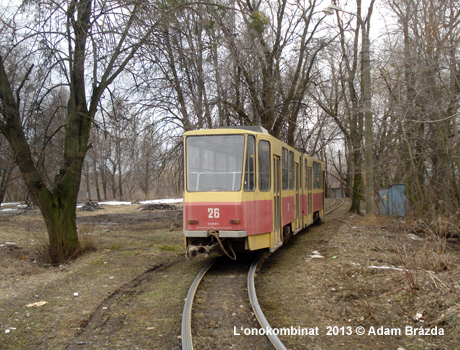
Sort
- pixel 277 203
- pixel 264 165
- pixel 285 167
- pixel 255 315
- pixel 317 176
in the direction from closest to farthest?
pixel 255 315 → pixel 264 165 → pixel 277 203 → pixel 285 167 → pixel 317 176

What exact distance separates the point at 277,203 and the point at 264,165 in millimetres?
1359

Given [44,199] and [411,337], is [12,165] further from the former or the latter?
[411,337]

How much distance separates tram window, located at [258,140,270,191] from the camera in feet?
30.7

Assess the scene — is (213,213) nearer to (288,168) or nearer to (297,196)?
(288,168)

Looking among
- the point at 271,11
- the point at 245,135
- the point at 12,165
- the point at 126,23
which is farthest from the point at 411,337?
the point at 271,11

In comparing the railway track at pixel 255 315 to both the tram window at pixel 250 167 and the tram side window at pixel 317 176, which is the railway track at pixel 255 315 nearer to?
the tram window at pixel 250 167

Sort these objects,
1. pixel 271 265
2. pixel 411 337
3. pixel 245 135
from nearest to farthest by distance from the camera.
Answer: pixel 411 337 → pixel 245 135 → pixel 271 265

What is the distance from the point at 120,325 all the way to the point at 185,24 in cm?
785

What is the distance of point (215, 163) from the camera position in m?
9.09

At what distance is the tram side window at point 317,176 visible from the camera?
17969 mm

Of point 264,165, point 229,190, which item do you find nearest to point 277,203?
point 264,165

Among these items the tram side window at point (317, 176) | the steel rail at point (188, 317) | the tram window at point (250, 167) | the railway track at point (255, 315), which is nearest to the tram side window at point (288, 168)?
the tram window at point (250, 167)

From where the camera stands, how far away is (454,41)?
11484 mm

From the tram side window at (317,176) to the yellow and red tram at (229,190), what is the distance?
835 centimetres
